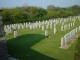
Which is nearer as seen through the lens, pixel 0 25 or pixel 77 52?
pixel 77 52

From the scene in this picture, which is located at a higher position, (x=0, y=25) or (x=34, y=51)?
(x=0, y=25)

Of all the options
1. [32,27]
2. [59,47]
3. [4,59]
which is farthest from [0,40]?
[32,27]

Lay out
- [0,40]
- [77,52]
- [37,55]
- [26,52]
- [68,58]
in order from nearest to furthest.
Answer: [77,52] < [0,40] < [68,58] < [37,55] < [26,52]

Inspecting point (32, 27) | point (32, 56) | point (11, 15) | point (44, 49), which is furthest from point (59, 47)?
point (11, 15)

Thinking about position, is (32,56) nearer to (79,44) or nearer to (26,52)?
(26,52)

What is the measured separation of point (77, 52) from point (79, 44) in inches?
19.0

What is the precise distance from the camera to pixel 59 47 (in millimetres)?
11938

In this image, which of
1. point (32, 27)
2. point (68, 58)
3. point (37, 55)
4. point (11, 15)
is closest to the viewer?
point (68, 58)

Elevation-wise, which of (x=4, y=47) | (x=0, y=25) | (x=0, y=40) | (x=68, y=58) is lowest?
(x=68, y=58)

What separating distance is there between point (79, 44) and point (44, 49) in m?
4.71

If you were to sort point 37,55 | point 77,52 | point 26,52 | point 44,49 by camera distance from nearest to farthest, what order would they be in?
point 77,52
point 37,55
point 26,52
point 44,49

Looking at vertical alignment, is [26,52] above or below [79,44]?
below

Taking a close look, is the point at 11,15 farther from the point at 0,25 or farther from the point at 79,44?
the point at 79,44

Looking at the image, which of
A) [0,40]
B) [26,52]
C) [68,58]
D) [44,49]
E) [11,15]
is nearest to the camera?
[0,40]
